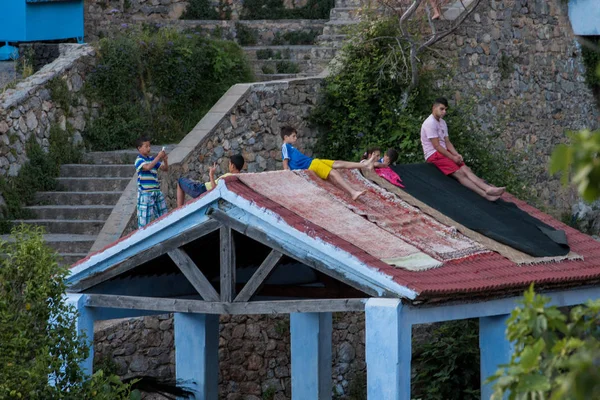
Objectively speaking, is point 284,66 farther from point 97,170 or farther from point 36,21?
point 97,170

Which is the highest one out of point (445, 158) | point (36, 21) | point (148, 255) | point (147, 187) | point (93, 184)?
point (36, 21)

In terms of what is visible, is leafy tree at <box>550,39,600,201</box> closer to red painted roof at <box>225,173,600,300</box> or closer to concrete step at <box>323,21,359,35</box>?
red painted roof at <box>225,173,600,300</box>

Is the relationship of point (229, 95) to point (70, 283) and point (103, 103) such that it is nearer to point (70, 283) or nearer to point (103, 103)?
point (103, 103)

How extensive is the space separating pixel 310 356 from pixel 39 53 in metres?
7.13

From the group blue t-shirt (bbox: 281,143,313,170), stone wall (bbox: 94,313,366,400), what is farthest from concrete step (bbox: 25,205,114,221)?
blue t-shirt (bbox: 281,143,313,170)

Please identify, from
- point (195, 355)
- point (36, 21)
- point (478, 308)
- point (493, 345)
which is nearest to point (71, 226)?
point (195, 355)

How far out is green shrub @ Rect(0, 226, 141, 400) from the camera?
730 cm

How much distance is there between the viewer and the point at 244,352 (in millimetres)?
11906

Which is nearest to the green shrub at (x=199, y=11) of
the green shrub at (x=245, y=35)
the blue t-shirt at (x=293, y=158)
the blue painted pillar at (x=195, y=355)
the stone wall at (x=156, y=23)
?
the stone wall at (x=156, y=23)

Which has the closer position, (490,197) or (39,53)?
(490,197)

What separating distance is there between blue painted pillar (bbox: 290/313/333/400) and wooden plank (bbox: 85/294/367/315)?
231cm

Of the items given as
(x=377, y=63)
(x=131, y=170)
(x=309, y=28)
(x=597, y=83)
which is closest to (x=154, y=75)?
(x=131, y=170)

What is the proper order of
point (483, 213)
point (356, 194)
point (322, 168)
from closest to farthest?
point (356, 194) → point (322, 168) → point (483, 213)

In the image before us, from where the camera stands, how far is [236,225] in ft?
26.6
